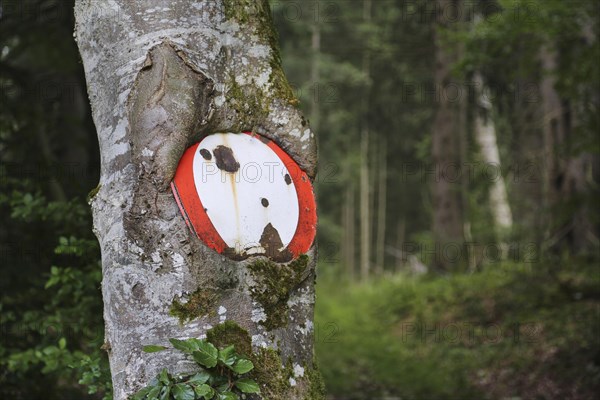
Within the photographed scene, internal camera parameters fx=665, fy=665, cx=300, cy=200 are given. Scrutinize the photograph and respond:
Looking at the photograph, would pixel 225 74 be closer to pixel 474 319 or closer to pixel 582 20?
pixel 582 20

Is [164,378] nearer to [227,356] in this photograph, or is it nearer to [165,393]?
[165,393]

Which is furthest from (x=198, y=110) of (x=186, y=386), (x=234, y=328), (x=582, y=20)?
(x=582, y=20)

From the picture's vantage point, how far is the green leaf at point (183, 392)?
2.08 metres

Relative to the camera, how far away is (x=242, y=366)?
2.15 metres

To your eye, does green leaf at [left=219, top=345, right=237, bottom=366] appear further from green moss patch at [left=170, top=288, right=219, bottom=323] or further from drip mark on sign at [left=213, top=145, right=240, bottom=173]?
drip mark on sign at [left=213, top=145, right=240, bottom=173]

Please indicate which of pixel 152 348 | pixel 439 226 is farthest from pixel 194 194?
pixel 439 226

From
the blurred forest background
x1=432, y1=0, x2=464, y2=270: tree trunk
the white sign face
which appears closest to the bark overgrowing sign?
the white sign face

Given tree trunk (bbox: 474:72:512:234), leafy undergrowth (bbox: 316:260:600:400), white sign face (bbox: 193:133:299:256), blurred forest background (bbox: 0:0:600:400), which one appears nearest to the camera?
white sign face (bbox: 193:133:299:256)

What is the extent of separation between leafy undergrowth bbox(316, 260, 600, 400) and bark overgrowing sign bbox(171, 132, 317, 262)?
360 cm

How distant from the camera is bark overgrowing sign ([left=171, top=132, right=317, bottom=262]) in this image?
89.3 inches

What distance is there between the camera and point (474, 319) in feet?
26.5

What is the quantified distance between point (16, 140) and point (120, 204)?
271 centimetres

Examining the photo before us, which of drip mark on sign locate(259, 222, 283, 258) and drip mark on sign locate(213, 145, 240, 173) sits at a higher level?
drip mark on sign locate(213, 145, 240, 173)

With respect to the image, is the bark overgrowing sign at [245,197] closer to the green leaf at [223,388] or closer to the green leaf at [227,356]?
the green leaf at [227,356]
